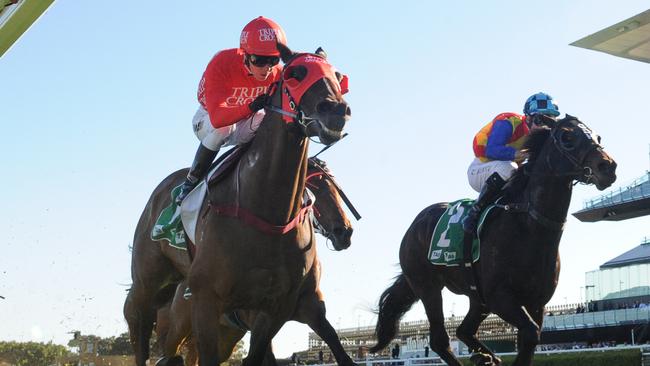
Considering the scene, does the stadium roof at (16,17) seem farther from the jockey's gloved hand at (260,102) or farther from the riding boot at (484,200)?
the riding boot at (484,200)

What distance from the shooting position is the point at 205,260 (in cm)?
488

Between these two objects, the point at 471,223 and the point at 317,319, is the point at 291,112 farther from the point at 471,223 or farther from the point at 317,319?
the point at 471,223

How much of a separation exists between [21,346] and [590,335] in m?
23.1

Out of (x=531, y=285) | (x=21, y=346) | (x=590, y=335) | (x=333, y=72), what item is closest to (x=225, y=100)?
(x=333, y=72)

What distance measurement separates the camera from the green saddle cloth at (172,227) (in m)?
5.85

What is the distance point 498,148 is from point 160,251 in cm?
340

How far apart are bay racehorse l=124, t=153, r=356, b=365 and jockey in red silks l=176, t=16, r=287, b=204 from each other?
0.81 meters

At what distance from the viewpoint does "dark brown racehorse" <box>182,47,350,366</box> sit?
4.73m

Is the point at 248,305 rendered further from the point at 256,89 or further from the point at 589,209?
the point at 589,209

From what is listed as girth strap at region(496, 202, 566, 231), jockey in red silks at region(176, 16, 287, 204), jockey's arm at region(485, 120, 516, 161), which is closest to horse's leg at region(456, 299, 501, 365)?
jockey's arm at region(485, 120, 516, 161)

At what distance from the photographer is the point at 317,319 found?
216 inches

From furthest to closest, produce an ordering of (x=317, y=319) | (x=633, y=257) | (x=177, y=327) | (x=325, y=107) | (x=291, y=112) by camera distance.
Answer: (x=633, y=257) → (x=177, y=327) → (x=317, y=319) → (x=291, y=112) → (x=325, y=107)

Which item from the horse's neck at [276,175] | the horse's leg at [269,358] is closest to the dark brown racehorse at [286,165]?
the horse's neck at [276,175]

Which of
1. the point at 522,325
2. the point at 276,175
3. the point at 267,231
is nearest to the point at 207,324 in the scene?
the point at 267,231
